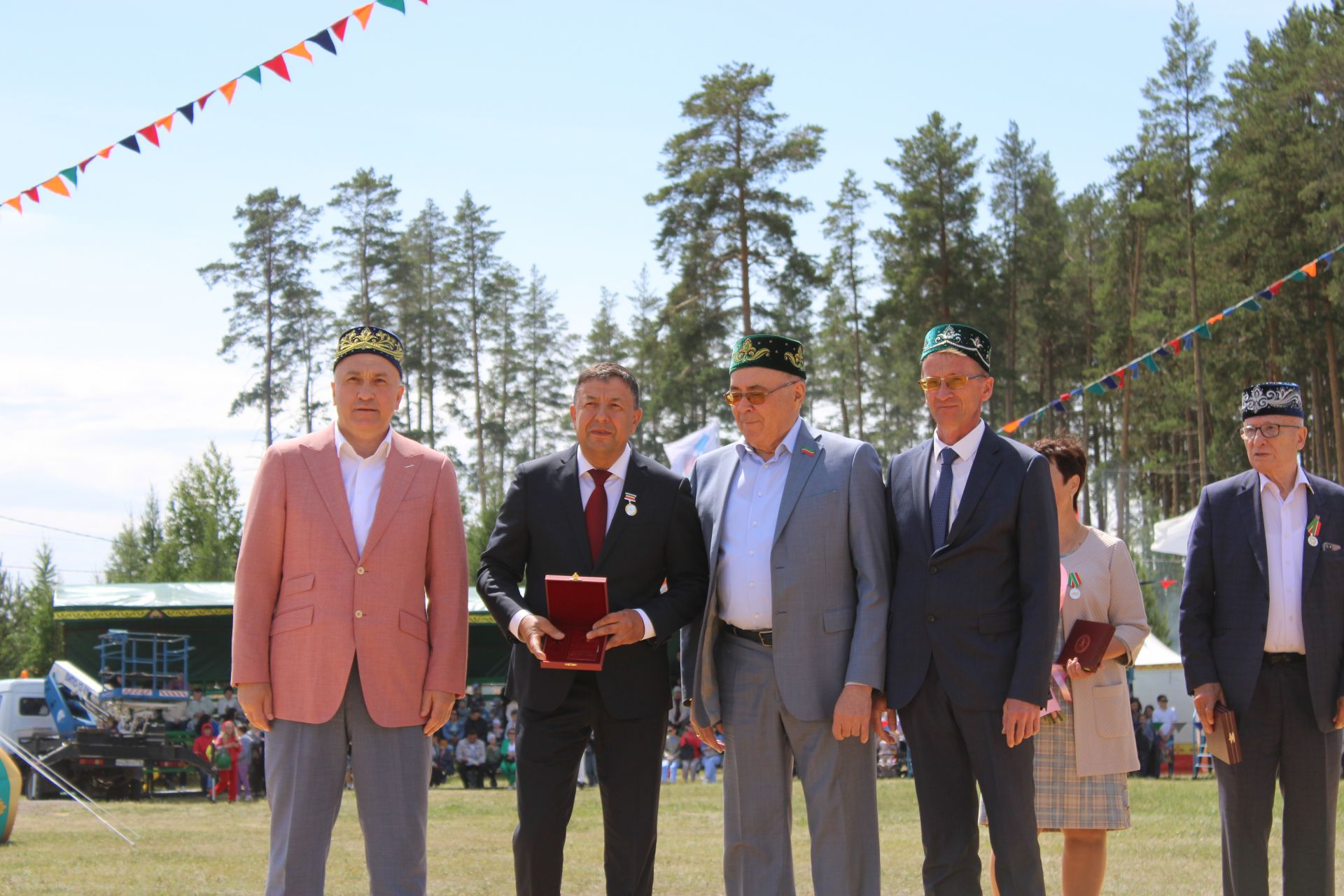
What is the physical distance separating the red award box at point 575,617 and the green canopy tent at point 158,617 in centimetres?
2095

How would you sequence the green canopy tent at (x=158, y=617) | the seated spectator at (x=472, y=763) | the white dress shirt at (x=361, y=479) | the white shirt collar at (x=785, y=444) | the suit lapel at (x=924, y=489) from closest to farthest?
the suit lapel at (x=924, y=489) < the white dress shirt at (x=361, y=479) < the white shirt collar at (x=785, y=444) < the seated spectator at (x=472, y=763) < the green canopy tent at (x=158, y=617)

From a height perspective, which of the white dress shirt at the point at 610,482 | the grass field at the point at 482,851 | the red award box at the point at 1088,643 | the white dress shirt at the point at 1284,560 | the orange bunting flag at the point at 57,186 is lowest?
the grass field at the point at 482,851

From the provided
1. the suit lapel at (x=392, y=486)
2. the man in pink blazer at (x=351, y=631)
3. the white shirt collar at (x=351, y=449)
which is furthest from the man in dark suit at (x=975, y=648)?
the white shirt collar at (x=351, y=449)

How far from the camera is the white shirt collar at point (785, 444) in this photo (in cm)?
483

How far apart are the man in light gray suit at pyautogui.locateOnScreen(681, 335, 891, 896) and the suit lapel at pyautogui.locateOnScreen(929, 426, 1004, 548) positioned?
32 centimetres

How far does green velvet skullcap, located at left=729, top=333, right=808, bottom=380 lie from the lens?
190 inches

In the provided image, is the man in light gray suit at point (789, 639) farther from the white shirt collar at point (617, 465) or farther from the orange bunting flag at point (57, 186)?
the orange bunting flag at point (57, 186)

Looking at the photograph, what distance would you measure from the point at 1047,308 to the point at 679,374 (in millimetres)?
16143

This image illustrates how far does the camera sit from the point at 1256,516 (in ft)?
17.4

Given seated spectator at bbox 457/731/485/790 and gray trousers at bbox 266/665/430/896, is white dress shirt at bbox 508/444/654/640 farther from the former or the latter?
seated spectator at bbox 457/731/485/790

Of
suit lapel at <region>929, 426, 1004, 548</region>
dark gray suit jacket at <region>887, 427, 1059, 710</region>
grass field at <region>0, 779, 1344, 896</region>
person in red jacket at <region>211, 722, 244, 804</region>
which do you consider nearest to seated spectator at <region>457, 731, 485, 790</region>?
person in red jacket at <region>211, 722, 244, 804</region>

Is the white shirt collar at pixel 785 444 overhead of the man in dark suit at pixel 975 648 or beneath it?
overhead

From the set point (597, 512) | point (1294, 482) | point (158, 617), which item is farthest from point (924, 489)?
→ point (158, 617)

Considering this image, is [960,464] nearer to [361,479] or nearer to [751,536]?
[751,536]
